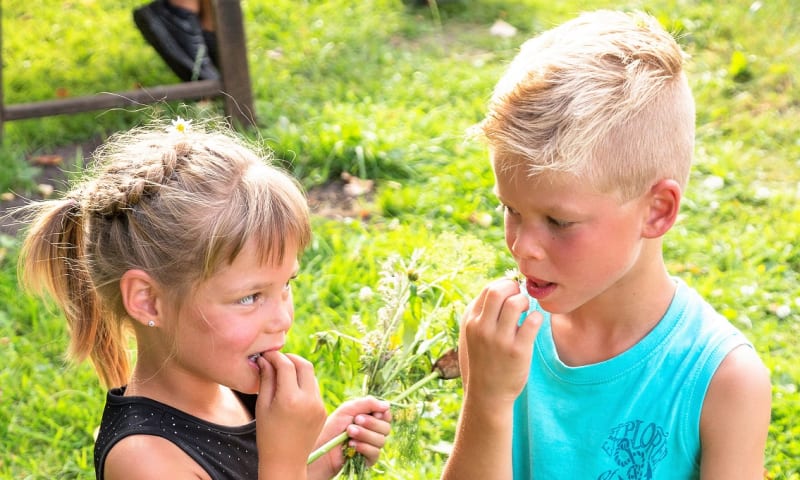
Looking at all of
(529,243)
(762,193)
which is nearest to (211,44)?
(762,193)

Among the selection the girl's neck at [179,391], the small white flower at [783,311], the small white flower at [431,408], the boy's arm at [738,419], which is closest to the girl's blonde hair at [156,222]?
the girl's neck at [179,391]

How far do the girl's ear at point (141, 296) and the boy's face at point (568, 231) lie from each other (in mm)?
705

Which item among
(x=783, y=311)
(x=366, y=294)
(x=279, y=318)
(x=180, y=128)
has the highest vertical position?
(x=180, y=128)

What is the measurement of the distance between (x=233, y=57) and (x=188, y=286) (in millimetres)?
2870

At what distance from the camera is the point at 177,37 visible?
15.8 ft

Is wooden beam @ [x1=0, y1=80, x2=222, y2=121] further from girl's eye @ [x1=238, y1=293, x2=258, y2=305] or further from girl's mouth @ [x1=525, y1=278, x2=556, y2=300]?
girl's mouth @ [x1=525, y1=278, x2=556, y2=300]

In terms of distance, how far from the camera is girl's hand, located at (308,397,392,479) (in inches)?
84.0

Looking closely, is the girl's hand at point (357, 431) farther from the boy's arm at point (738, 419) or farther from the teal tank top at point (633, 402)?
the boy's arm at point (738, 419)

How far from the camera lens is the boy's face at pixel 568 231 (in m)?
1.79

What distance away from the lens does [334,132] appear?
441 centimetres

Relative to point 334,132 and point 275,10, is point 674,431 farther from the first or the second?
point 275,10

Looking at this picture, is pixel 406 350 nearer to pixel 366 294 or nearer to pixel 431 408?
pixel 431 408

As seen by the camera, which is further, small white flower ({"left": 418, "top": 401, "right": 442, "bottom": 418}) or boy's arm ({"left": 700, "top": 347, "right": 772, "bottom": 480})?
small white flower ({"left": 418, "top": 401, "right": 442, "bottom": 418})

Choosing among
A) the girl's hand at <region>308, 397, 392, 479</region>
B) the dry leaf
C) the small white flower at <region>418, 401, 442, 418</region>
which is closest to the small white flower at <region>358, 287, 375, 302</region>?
the small white flower at <region>418, 401, 442, 418</region>
